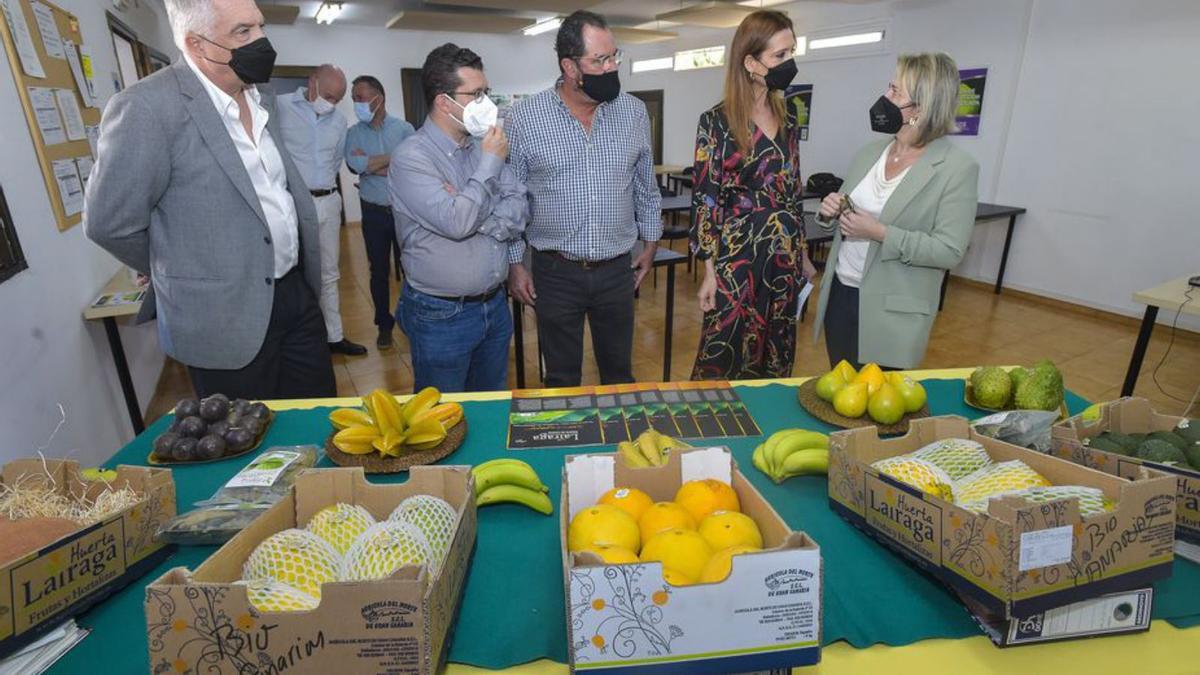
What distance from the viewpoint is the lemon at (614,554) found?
2.72 ft

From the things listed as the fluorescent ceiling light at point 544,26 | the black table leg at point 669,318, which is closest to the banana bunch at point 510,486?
the black table leg at point 669,318

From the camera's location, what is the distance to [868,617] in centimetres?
96

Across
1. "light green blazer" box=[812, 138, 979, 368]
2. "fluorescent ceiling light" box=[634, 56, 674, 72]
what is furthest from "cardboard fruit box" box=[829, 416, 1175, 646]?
"fluorescent ceiling light" box=[634, 56, 674, 72]

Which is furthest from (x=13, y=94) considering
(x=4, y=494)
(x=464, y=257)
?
(x=4, y=494)

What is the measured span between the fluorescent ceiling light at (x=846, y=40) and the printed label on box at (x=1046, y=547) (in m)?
6.81

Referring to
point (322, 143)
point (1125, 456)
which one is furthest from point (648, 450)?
point (322, 143)

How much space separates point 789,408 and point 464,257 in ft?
3.79

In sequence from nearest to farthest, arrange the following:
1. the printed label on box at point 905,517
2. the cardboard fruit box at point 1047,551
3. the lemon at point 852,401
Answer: the cardboard fruit box at point 1047,551 → the printed label on box at point 905,517 → the lemon at point 852,401

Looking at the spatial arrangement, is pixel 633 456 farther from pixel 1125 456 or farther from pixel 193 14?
pixel 193 14

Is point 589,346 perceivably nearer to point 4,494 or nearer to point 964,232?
point 964,232

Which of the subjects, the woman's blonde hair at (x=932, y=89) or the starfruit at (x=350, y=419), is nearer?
the starfruit at (x=350, y=419)

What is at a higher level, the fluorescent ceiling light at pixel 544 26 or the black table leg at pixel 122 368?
the fluorescent ceiling light at pixel 544 26

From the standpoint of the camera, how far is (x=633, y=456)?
1222 mm

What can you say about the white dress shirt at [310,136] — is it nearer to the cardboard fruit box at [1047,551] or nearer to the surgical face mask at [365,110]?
the surgical face mask at [365,110]
